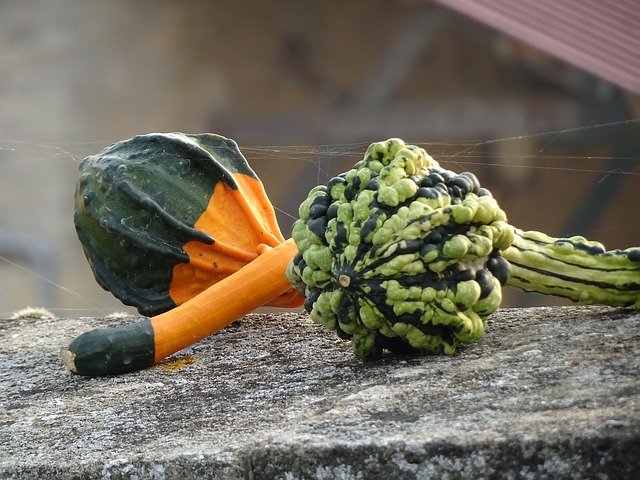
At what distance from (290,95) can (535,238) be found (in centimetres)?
466

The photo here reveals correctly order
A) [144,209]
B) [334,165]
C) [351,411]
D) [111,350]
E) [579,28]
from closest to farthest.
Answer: [351,411]
[111,350]
[144,209]
[579,28]
[334,165]

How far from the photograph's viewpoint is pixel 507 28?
13.5 feet

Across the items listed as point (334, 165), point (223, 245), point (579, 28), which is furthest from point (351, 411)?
point (334, 165)

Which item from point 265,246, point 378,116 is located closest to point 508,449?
point 265,246

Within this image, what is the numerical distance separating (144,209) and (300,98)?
427 centimetres

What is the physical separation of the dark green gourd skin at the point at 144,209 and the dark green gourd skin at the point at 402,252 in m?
0.49

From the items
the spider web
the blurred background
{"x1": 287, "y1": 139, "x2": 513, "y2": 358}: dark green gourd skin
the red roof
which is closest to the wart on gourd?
{"x1": 287, "y1": 139, "x2": 513, "y2": 358}: dark green gourd skin

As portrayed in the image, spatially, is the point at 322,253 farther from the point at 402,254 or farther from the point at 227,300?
the point at 227,300

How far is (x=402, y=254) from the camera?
1804 mm

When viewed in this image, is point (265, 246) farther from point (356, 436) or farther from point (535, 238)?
point (356, 436)

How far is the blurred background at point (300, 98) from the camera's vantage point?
4.79 metres

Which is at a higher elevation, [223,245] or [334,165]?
[334,165]

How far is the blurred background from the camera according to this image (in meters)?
4.79

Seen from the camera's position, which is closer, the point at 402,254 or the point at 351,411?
the point at 351,411
